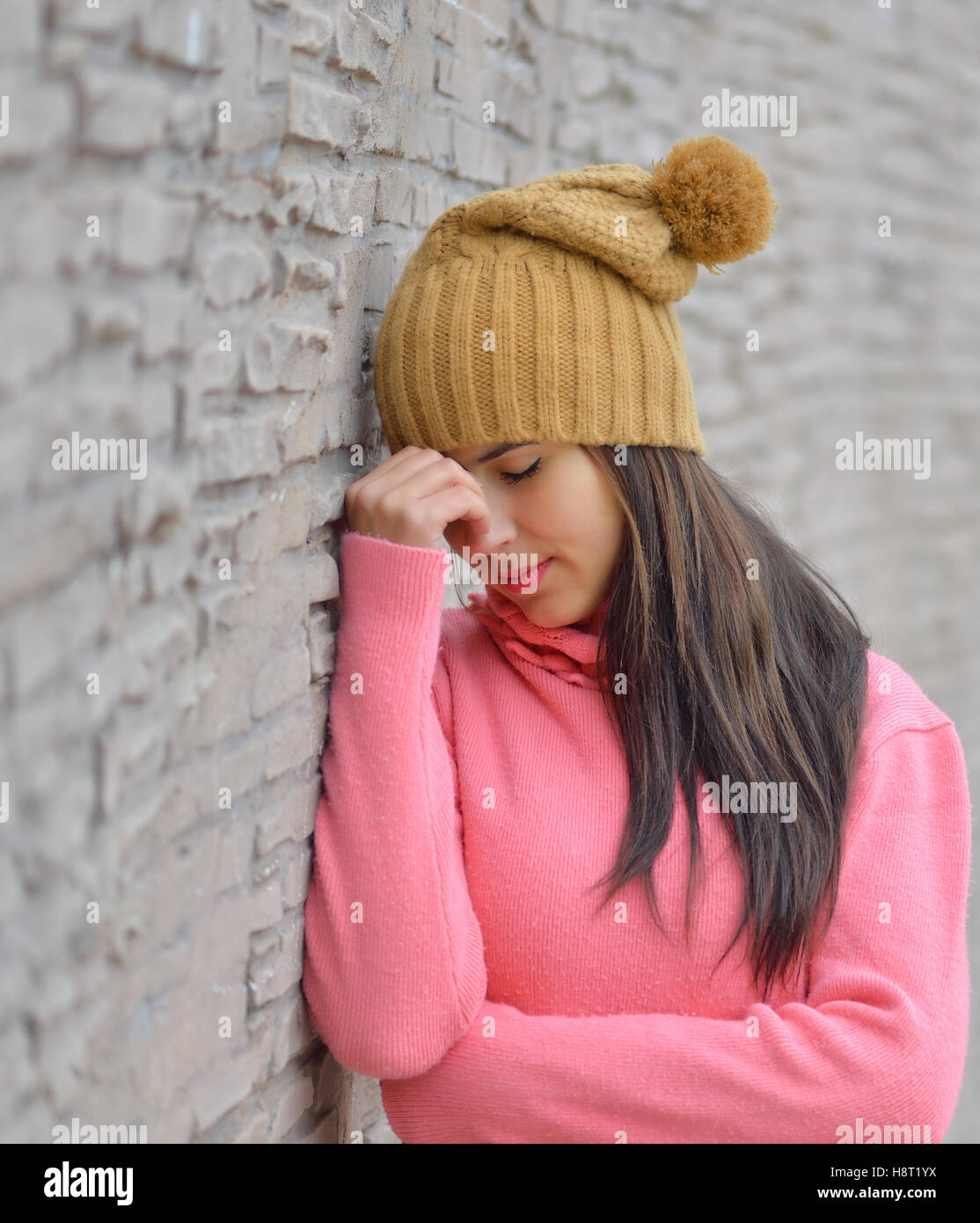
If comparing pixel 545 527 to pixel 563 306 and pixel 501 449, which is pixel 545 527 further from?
pixel 563 306

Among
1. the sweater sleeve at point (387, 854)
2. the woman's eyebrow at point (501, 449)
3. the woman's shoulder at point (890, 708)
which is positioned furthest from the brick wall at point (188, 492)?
the woman's shoulder at point (890, 708)

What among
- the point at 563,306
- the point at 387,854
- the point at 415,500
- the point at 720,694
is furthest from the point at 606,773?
the point at 563,306

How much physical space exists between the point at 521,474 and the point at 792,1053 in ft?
2.77

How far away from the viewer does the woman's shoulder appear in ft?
5.41

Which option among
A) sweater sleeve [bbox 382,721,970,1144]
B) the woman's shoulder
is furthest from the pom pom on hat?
sweater sleeve [bbox 382,721,970,1144]

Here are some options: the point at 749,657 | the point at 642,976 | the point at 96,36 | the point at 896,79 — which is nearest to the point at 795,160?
the point at 896,79

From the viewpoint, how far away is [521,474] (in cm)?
163

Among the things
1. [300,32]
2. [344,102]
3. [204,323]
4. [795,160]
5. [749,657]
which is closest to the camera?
[204,323]

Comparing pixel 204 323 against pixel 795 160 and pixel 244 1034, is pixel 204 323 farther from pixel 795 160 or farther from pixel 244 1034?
pixel 795 160

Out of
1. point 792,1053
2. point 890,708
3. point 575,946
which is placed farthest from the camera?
point 890,708

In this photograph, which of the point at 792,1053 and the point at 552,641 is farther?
the point at 552,641

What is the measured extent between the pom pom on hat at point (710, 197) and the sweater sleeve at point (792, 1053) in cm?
85
